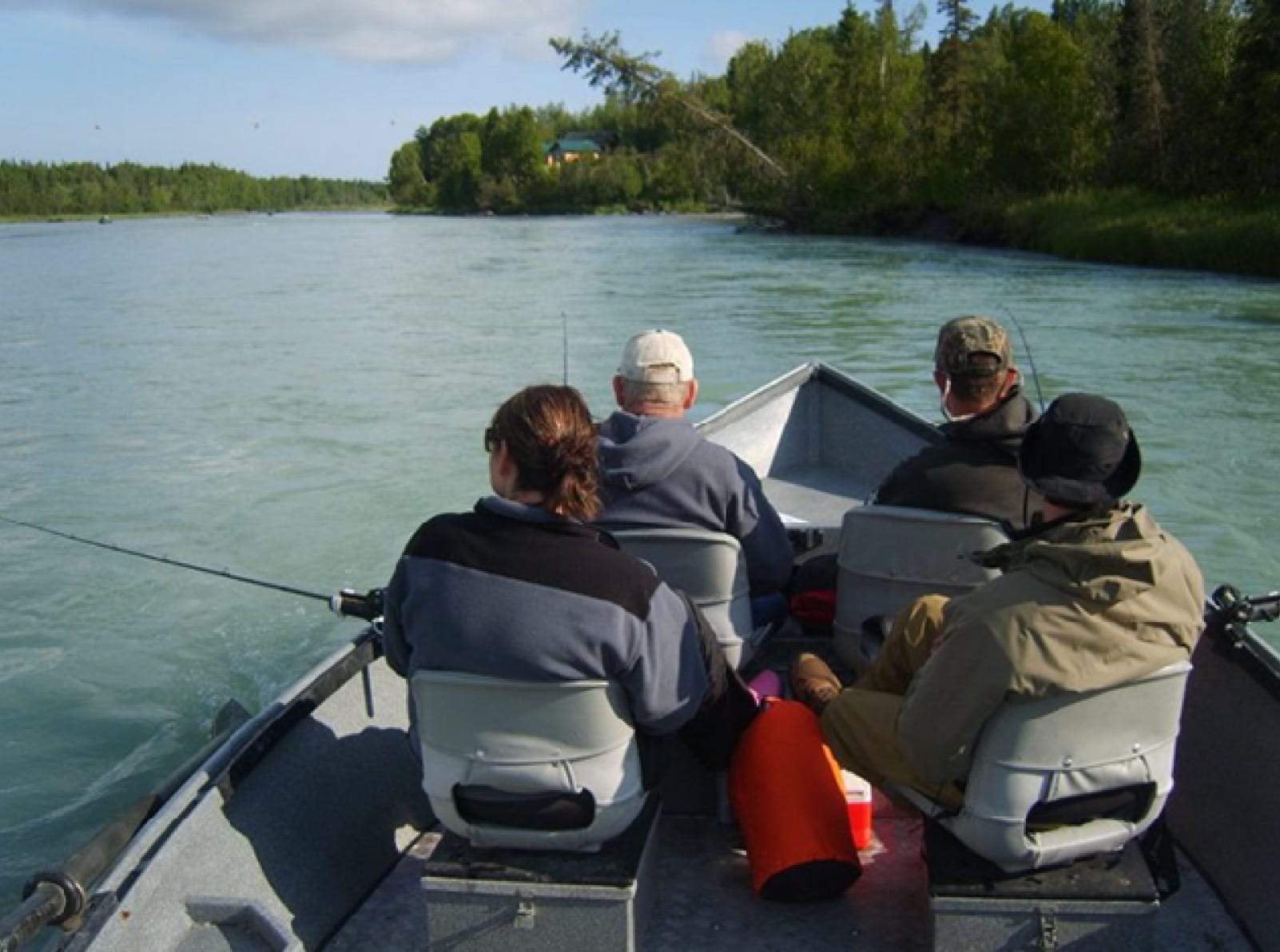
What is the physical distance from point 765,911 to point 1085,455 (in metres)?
1.16

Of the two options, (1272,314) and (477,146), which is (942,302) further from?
(477,146)

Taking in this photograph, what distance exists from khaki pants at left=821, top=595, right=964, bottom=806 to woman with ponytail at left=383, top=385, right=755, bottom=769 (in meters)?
0.43

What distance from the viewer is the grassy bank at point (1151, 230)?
2366cm

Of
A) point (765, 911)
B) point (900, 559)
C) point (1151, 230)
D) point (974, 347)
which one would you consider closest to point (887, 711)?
point (765, 911)

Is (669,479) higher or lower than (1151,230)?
higher

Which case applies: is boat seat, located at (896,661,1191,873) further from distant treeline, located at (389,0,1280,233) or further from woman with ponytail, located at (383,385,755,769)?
distant treeline, located at (389,0,1280,233)

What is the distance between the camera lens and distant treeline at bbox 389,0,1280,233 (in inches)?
1298

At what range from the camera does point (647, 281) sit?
2656 cm

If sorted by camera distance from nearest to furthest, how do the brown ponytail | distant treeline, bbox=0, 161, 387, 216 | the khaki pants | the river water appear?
1. the brown ponytail
2. the khaki pants
3. the river water
4. distant treeline, bbox=0, 161, 387, 216

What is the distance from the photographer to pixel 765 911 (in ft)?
8.70

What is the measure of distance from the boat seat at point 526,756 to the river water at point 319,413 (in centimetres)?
279

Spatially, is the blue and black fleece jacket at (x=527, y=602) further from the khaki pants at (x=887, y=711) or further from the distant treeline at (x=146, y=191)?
the distant treeline at (x=146, y=191)

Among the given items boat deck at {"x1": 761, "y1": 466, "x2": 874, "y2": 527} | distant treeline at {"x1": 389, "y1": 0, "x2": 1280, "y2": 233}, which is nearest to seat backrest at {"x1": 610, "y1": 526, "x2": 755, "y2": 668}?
boat deck at {"x1": 761, "y1": 466, "x2": 874, "y2": 527}

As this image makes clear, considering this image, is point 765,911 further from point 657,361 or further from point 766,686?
point 657,361
